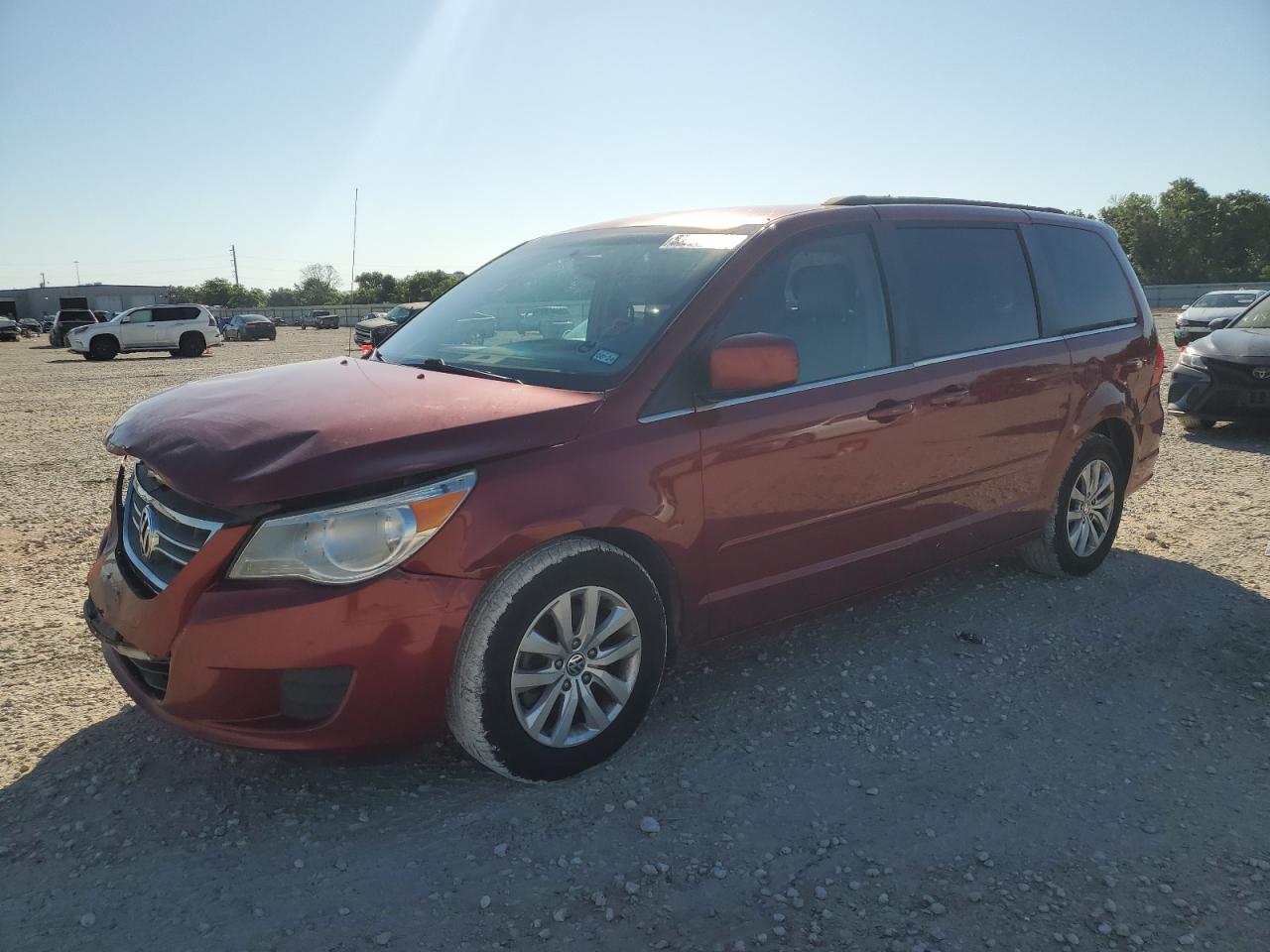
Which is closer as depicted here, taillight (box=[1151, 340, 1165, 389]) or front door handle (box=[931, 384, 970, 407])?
front door handle (box=[931, 384, 970, 407])

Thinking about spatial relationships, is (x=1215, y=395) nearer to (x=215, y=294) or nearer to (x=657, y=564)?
(x=657, y=564)

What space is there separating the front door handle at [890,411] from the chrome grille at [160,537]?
2.37m

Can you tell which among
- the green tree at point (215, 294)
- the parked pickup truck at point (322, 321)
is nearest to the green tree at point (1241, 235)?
the parked pickup truck at point (322, 321)

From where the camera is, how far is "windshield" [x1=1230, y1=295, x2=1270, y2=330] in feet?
30.1

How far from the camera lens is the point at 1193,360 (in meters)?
9.23

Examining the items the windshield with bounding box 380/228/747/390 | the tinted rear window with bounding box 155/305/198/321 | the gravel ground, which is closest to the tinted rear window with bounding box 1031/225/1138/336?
the gravel ground

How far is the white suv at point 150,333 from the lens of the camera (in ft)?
95.6

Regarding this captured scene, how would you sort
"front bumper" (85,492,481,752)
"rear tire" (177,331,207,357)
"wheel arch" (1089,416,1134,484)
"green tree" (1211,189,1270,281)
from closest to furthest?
"front bumper" (85,492,481,752)
"wheel arch" (1089,416,1134,484)
"rear tire" (177,331,207,357)
"green tree" (1211,189,1270,281)

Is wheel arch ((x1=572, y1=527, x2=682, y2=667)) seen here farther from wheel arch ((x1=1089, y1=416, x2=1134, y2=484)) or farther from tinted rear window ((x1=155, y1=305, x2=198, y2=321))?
tinted rear window ((x1=155, y1=305, x2=198, y2=321))

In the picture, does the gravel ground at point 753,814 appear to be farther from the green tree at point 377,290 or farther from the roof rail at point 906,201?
the green tree at point 377,290

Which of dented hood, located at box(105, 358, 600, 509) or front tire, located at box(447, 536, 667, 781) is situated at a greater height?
dented hood, located at box(105, 358, 600, 509)

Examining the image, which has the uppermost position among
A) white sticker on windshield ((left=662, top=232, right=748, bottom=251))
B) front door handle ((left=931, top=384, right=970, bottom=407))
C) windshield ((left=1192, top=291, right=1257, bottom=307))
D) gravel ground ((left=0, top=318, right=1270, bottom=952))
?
windshield ((left=1192, top=291, right=1257, bottom=307))

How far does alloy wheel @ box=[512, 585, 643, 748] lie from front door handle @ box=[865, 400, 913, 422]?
1.33 meters

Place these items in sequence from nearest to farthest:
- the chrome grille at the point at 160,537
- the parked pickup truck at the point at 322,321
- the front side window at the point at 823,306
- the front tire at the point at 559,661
→ the chrome grille at the point at 160,537, the front tire at the point at 559,661, the front side window at the point at 823,306, the parked pickup truck at the point at 322,321
